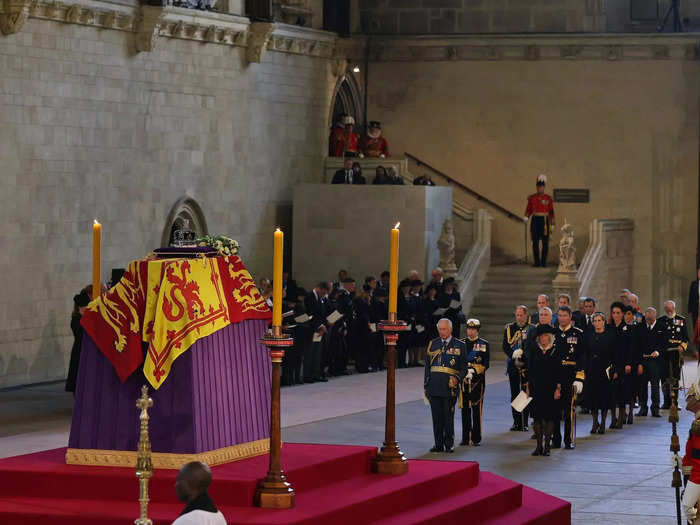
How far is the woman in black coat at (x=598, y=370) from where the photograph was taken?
17.7m

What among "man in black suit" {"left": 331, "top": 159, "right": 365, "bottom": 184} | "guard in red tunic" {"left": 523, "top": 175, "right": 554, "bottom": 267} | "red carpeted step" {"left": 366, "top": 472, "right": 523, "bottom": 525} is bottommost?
"red carpeted step" {"left": 366, "top": 472, "right": 523, "bottom": 525}

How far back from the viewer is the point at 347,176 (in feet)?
90.0

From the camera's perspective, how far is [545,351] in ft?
52.0

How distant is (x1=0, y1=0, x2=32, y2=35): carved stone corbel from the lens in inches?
787

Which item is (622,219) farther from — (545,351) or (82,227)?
(545,351)

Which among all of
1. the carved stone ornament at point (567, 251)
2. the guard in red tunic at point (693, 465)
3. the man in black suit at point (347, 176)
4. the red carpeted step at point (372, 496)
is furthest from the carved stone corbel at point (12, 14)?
the guard in red tunic at point (693, 465)

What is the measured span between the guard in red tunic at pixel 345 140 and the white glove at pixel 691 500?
61.6ft

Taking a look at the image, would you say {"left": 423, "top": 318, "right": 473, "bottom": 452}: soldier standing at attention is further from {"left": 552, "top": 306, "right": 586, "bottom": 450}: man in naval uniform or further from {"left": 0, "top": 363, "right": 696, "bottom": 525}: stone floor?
{"left": 552, "top": 306, "right": 586, "bottom": 450}: man in naval uniform

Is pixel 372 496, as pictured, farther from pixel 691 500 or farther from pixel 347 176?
pixel 347 176

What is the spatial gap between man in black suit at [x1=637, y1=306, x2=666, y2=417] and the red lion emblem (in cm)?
959

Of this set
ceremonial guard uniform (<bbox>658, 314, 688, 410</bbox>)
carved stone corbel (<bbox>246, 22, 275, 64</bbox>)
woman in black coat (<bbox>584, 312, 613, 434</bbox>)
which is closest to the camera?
woman in black coat (<bbox>584, 312, 613, 434</bbox>)

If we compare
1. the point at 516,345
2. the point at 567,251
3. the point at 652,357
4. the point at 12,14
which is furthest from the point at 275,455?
the point at 567,251

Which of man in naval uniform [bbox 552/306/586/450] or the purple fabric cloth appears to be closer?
the purple fabric cloth

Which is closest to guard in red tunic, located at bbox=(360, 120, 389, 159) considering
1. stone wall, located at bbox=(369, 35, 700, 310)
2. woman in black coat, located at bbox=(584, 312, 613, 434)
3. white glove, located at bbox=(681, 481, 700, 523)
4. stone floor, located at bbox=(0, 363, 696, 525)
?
stone wall, located at bbox=(369, 35, 700, 310)
